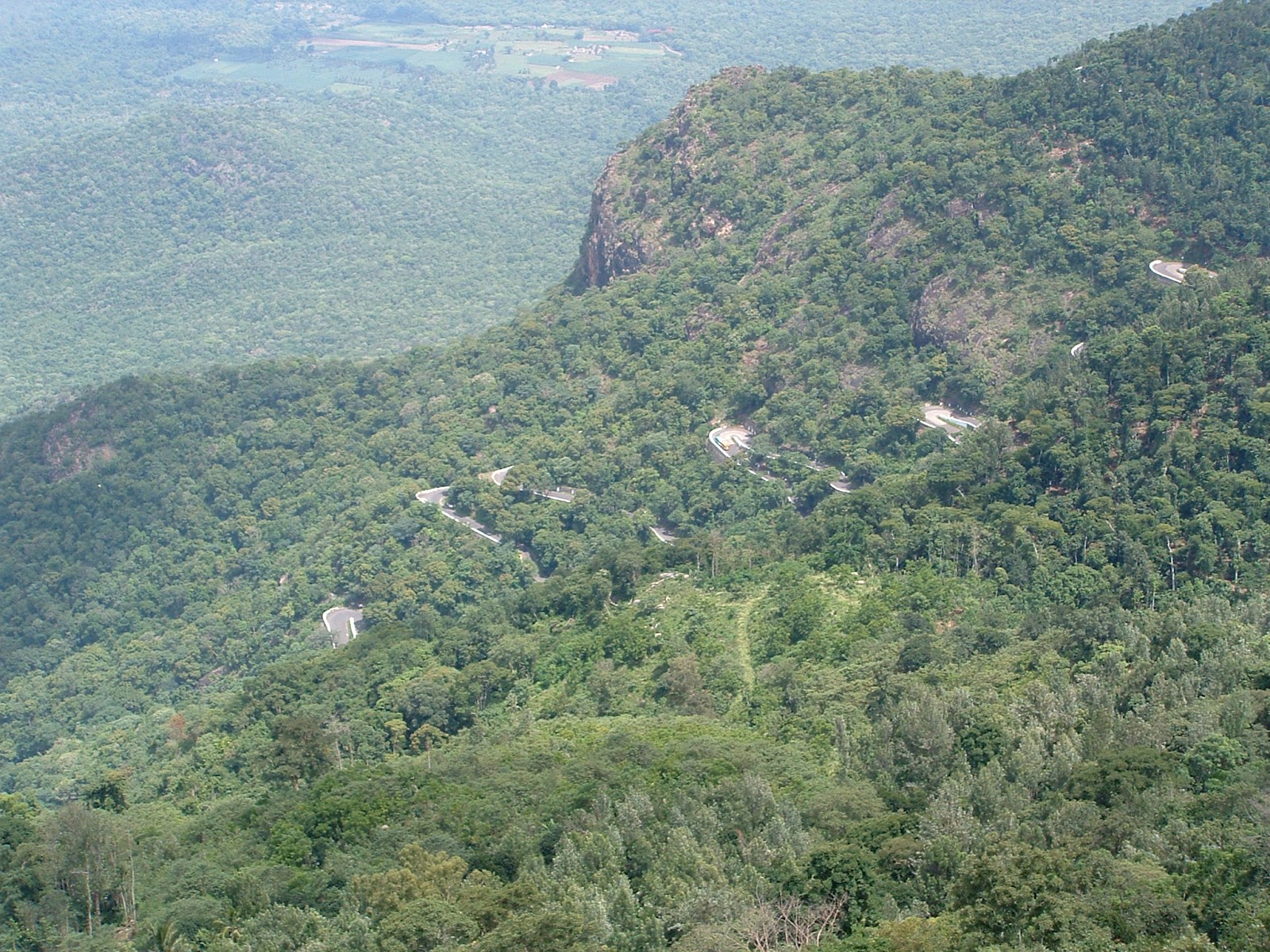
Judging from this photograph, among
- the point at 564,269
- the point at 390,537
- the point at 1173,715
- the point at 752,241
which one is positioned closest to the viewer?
the point at 1173,715

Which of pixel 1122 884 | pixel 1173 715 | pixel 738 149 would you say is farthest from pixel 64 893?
pixel 738 149

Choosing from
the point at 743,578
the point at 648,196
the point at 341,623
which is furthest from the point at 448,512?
the point at 648,196

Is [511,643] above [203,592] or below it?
above

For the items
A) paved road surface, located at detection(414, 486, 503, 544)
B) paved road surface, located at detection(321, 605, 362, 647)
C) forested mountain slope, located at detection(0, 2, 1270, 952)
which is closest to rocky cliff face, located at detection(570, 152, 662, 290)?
forested mountain slope, located at detection(0, 2, 1270, 952)

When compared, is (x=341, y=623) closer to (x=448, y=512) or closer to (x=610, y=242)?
(x=448, y=512)

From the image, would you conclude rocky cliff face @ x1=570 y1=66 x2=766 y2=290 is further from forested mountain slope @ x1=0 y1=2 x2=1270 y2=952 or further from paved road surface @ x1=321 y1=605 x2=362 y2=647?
paved road surface @ x1=321 y1=605 x2=362 y2=647

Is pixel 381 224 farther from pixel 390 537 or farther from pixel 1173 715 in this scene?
pixel 1173 715
